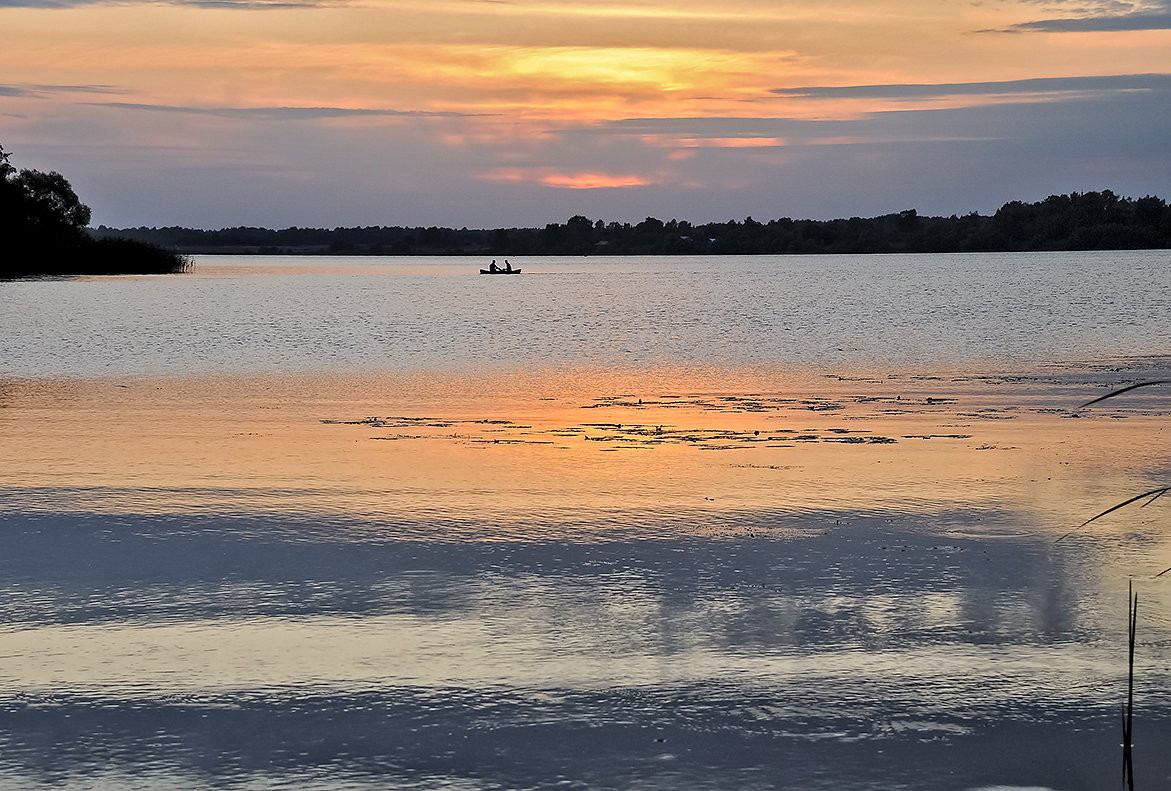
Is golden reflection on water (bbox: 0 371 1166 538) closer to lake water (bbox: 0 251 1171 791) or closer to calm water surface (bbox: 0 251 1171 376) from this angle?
lake water (bbox: 0 251 1171 791)

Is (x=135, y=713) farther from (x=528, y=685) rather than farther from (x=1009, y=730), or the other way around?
(x=1009, y=730)

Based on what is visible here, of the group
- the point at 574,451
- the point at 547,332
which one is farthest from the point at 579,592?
the point at 547,332

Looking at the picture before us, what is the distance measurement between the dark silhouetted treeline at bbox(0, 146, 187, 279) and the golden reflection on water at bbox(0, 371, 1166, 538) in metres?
93.8

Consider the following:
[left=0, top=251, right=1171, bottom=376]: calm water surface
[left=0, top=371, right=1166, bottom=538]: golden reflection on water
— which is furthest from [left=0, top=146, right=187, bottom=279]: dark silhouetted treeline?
[left=0, top=371, right=1166, bottom=538]: golden reflection on water

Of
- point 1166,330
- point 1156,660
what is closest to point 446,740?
point 1156,660

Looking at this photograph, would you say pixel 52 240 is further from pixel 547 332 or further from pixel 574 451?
pixel 574 451

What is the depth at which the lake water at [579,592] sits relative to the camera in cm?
671

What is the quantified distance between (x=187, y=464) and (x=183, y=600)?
6.44 m

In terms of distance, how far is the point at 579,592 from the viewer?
9766mm

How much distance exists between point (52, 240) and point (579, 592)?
12223 cm

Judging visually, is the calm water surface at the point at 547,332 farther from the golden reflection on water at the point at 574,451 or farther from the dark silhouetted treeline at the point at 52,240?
the dark silhouetted treeline at the point at 52,240

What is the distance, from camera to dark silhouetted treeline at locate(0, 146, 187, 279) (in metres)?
112

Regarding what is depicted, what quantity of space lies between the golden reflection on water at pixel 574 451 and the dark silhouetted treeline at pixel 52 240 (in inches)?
3694

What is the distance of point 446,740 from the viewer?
269 inches
